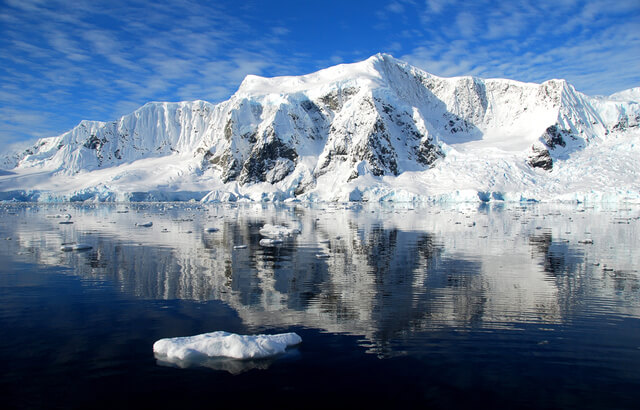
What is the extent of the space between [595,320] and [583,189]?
332 ft

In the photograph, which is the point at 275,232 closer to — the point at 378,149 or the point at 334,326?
the point at 334,326

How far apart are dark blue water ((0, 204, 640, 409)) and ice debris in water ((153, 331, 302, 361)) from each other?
0.70ft

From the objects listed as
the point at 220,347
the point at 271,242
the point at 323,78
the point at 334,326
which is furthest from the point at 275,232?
the point at 323,78

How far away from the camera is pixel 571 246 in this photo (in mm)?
22828

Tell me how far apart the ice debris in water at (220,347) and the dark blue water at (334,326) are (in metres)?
0.21

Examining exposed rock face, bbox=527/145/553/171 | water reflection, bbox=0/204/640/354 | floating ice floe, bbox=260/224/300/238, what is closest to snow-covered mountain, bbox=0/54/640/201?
A: exposed rock face, bbox=527/145/553/171

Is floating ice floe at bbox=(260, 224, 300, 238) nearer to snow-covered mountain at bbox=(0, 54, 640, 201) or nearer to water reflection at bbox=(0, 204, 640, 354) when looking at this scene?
water reflection at bbox=(0, 204, 640, 354)

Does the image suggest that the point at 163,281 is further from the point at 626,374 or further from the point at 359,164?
the point at 359,164

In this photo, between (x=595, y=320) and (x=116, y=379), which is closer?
(x=116, y=379)

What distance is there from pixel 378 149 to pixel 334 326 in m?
119

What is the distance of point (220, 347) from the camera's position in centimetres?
792

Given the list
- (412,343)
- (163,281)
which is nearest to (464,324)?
(412,343)

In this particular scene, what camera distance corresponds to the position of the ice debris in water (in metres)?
7.79

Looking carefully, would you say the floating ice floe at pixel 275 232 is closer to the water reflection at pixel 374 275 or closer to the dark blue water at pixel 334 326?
the water reflection at pixel 374 275
